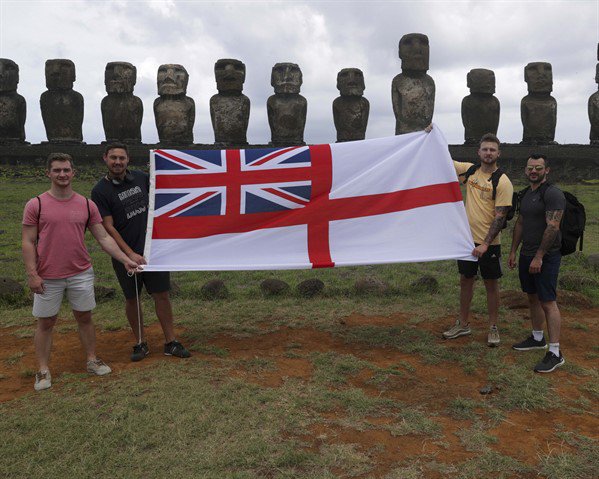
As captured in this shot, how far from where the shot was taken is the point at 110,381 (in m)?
4.44

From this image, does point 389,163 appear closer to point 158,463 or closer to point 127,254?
point 127,254

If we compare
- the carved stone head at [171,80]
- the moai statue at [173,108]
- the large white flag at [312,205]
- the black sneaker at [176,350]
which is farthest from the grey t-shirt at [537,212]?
the carved stone head at [171,80]

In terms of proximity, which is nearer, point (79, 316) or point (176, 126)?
point (79, 316)

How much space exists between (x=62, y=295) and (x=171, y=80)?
41.4ft

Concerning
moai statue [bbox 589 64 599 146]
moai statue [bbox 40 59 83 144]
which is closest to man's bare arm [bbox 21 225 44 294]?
moai statue [bbox 40 59 83 144]

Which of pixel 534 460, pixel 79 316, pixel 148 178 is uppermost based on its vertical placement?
pixel 148 178

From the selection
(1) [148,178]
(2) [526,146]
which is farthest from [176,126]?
(1) [148,178]

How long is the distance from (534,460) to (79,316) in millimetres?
3262

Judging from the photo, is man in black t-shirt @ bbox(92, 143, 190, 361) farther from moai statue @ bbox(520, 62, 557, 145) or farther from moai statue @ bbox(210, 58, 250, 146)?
moai statue @ bbox(520, 62, 557, 145)

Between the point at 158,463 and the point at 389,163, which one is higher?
the point at 389,163

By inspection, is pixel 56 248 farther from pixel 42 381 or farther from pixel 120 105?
pixel 120 105

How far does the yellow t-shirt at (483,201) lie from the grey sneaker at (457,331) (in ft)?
2.98

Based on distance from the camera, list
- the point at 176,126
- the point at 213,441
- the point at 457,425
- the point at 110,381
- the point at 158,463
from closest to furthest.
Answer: the point at 158,463, the point at 213,441, the point at 457,425, the point at 110,381, the point at 176,126

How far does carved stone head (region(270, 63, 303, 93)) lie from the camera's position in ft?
53.3
